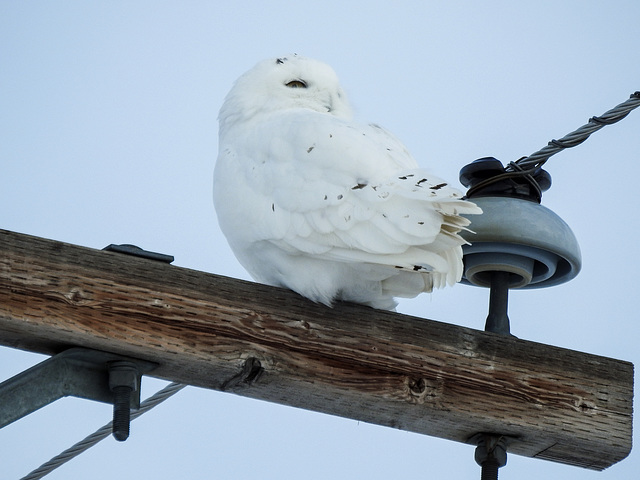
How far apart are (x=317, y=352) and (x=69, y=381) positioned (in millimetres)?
672

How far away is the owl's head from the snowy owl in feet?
1.01

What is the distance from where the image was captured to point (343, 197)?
3266 millimetres

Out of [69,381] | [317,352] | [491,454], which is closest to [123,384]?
[69,381]

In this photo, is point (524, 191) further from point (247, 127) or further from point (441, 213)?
point (247, 127)

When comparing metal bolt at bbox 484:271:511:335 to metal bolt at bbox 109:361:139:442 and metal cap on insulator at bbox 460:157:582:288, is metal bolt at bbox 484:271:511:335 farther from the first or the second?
metal bolt at bbox 109:361:139:442

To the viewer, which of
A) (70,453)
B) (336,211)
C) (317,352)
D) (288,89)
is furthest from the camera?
(288,89)

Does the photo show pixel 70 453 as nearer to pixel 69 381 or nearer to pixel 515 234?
pixel 69 381

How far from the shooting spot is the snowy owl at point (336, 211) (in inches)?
122

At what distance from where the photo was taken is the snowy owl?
310cm

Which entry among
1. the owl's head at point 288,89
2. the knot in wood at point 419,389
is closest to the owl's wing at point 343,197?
the knot in wood at point 419,389

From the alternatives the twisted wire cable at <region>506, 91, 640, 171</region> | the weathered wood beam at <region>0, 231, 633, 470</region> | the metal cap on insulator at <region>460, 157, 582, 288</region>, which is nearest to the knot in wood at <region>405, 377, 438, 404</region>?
the weathered wood beam at <region>0, 231, 633, 470</region>

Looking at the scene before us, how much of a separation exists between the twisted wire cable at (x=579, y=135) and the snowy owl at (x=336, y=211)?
403 mm

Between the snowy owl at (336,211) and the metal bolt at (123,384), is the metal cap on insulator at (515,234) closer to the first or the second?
the snowy owl at (336,211)

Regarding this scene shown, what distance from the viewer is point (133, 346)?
9.69ft
